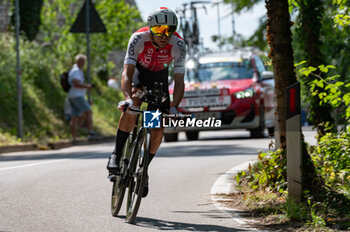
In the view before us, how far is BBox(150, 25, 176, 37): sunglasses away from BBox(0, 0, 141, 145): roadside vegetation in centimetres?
1165

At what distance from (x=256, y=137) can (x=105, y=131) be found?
718 centimetres

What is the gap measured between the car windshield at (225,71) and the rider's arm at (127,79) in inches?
445

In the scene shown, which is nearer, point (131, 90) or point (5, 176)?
point (131, 90)

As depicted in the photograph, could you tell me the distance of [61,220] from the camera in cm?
737

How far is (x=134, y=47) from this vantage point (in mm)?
7430

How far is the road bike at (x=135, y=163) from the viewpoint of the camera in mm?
7199

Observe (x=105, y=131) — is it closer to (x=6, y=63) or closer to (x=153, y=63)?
(x=6, y=63)

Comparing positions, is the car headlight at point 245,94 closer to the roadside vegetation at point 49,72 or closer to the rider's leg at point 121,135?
the roadside vegetation at point 49,72

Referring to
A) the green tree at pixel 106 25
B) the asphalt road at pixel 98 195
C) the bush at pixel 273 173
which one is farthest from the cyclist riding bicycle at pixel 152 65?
the green tree at pixel 106 25

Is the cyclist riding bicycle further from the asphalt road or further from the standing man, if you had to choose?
the standing man

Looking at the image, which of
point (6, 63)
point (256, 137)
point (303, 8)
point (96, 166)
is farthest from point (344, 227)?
point (6, 63)

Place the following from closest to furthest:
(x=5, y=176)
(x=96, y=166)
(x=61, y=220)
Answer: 1. (x=61, y=220)
2. (x=5, y=176)
3. (x=96, y=166)
